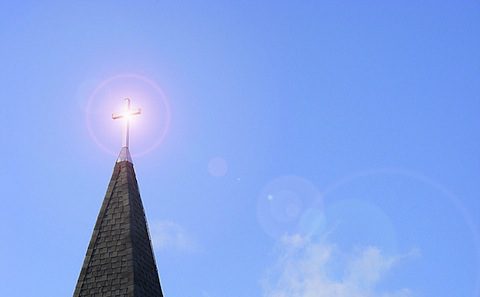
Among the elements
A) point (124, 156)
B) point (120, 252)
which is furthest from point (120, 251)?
point (124, 156)

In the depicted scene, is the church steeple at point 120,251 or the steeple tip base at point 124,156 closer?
the church steeple at point 120,251

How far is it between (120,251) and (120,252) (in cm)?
4

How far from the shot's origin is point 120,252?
22516 millimetres

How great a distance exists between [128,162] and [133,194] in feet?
4.55

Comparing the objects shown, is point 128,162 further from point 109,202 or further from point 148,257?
point 148,257

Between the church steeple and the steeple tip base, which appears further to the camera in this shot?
the steeple tip base

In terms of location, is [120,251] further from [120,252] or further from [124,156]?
[124,156]

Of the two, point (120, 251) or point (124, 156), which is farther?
point (124, 156)

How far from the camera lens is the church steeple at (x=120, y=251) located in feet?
71.7

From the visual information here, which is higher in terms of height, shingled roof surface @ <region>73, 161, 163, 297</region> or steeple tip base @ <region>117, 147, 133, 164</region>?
steeple tip base @ <region>117, 147, 133, 164</region>

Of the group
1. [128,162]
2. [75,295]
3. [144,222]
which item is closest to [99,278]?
[75,295]

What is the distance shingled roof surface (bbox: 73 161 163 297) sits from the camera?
21859 mm

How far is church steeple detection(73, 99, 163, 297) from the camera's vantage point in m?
21.9

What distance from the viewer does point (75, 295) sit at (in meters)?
22.2
